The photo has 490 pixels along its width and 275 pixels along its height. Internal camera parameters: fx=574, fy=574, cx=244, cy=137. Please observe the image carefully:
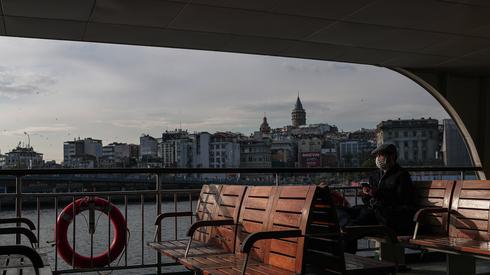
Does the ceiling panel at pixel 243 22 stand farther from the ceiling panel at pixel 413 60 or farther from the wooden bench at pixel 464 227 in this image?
the wooden bench at pixel 464 227

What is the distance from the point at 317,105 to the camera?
4488 centimetres

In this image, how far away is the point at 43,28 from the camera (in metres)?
5.94

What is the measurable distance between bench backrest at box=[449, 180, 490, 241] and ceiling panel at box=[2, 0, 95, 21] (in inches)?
138

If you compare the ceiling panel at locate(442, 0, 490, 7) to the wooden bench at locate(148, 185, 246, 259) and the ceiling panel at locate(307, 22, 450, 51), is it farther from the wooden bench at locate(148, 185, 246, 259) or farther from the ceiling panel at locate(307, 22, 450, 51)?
the wooden bench at locate(148, 185, 246, 259)

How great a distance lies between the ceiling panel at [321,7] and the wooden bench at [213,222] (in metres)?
2.01

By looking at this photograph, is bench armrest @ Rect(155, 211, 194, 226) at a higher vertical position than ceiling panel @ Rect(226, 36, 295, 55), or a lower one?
lower

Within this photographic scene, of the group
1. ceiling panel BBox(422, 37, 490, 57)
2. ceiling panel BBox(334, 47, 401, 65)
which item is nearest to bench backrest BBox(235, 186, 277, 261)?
ceiling panel BBox(334, 47, 401, 65)

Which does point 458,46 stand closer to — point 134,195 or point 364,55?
point 364,55

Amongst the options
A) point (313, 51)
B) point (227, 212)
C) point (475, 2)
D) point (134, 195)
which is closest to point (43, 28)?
point (134, 195)

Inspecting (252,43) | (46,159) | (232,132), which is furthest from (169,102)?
(252,43)

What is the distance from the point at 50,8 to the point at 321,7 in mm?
2570

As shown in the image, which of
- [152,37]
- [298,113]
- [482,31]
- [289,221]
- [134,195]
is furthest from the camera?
[298,113]

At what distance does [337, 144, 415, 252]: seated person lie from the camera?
15.0 ft

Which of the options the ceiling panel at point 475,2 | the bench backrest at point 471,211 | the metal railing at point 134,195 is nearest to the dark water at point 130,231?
the metal railing at point 134,195
